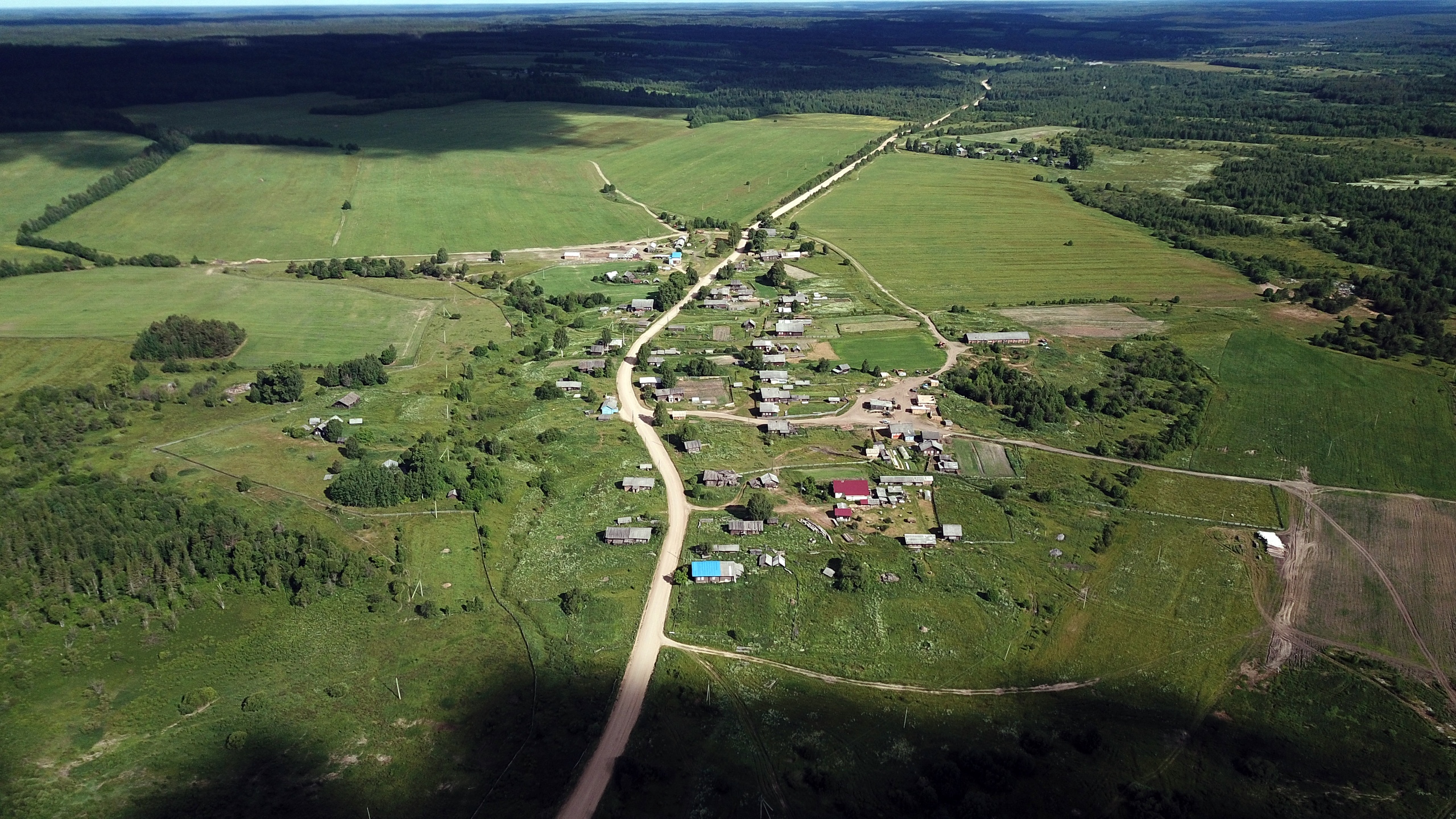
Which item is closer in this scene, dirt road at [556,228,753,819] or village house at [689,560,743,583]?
dirt road at [556,228,753,819]

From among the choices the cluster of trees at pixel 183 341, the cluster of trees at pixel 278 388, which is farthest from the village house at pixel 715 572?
the cluster of trees at pixel 183 341

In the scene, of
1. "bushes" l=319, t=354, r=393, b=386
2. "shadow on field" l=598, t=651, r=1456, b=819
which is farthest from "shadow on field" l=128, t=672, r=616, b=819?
"bushes" l=319, t=354, r=393, b=386

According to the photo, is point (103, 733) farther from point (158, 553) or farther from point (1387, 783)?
point (1387, 783)

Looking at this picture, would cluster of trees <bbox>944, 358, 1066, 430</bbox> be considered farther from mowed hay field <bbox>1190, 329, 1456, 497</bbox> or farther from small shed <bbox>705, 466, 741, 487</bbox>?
small shed <bbox>705, 466, 741, 487</bbox>

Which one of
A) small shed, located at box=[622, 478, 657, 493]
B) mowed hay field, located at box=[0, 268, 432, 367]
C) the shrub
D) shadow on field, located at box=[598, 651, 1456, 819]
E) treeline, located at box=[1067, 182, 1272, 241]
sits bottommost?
shadow on field, located at box=[598, 651, 1456, 819]

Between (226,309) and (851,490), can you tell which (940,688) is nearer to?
Result: (851,490)

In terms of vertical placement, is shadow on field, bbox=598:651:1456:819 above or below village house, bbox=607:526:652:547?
below

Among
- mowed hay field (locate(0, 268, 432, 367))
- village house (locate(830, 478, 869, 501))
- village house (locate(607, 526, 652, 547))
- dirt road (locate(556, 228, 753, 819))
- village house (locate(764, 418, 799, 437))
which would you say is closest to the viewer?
dirt road (locate(556, 228, 753, 819))
